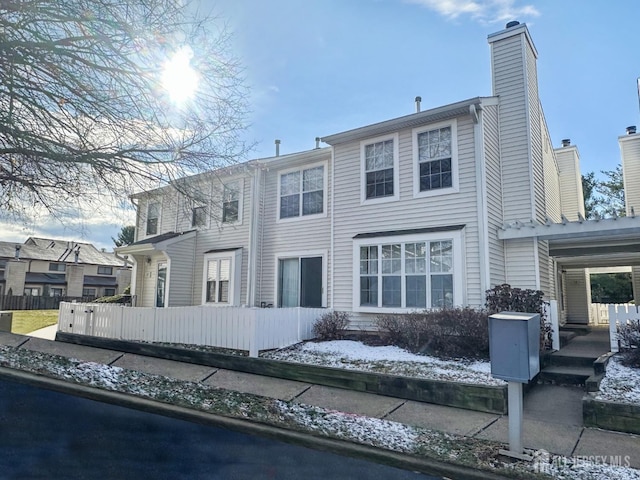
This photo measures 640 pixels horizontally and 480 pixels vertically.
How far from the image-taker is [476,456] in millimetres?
4359

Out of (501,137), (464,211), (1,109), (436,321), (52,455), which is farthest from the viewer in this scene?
(501,137)

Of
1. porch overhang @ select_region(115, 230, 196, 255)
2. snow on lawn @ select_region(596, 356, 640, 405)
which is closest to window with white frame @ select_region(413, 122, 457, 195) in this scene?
snow on lawn @ select_region(596, 356, 640, 405)

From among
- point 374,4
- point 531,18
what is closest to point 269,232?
point 374,4

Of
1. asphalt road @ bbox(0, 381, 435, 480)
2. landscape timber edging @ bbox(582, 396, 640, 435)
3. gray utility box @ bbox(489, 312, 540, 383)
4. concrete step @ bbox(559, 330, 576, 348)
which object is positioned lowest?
asphalt road @ bbox(0, 381, 435, 480)

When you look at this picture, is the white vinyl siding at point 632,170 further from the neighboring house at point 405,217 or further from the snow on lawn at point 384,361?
the snow on lawn at point 384,361

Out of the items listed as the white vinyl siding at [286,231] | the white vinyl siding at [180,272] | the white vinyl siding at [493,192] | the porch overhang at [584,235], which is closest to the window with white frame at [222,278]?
the white vinyl siding at [180,272]

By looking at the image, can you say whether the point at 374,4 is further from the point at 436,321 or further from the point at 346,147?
the point at 436,321

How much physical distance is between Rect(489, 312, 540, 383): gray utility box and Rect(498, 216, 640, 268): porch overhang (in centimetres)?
591

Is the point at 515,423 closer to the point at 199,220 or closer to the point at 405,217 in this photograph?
the point at 405,217

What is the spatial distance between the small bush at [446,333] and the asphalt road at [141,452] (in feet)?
15.2

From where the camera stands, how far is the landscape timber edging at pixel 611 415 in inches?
195

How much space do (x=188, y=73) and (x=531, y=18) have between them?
30.7 ft

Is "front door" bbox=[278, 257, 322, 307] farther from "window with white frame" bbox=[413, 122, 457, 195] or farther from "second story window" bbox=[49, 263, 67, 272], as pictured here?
"second story window" bbox=[49, 263, 67, 272]

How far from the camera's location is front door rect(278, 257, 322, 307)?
12500 millimetres
